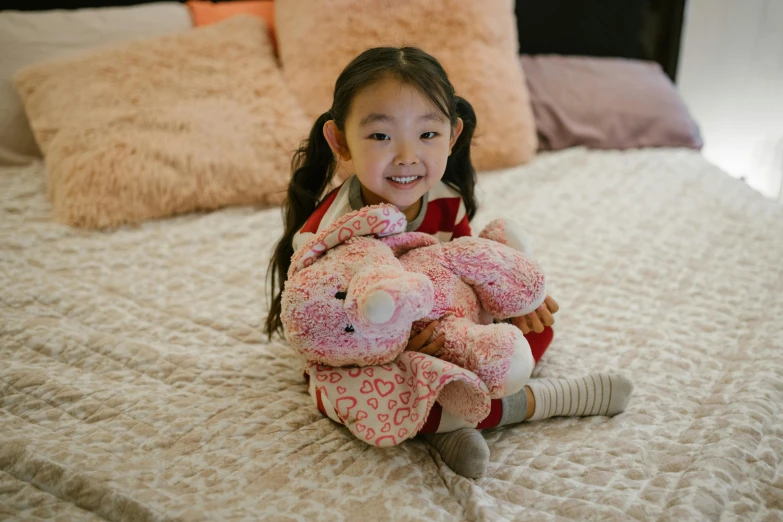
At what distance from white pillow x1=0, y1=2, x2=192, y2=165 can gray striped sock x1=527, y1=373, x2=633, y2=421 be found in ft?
5.08

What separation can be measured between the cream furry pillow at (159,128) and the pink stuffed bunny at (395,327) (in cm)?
82

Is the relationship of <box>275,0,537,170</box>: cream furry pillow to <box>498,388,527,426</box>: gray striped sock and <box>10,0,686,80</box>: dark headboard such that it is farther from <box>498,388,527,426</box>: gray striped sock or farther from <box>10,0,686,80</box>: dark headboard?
<box>498,388,527,426</box>: gray striped sock

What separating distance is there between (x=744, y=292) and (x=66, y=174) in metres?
1.55

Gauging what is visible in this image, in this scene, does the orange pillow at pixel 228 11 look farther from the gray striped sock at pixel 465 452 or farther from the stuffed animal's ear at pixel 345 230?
the gray striped sock at pixel 465 452

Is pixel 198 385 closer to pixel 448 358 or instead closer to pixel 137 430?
pixel 137 430

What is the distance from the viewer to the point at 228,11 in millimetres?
2094

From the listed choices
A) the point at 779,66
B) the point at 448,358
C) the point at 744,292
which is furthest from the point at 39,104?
the point at 779,66

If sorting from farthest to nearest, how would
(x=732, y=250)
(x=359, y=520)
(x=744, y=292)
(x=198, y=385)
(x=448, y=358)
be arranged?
(x=732, y=250)
(x=744, y=292)
(x=198, y=385)
(x=448, y=358)
(x=359, y=520)

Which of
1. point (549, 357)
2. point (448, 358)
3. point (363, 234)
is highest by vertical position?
point (363, 234)

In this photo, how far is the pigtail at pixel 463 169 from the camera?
1183mm

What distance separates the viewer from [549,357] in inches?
45.6

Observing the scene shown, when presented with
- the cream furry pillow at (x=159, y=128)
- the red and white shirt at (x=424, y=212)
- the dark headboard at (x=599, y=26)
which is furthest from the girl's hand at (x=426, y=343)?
the dark headboard at (x=599, y=26)

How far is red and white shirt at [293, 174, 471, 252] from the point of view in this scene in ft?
3.44

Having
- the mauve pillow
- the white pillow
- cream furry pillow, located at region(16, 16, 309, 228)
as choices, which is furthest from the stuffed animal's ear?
the mauve pillow
